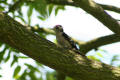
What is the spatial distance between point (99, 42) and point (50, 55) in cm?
264

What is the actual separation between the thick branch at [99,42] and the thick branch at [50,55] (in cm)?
184

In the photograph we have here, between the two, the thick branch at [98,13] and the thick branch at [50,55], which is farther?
the thick branch at [98,13]

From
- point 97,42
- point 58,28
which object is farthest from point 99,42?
point 58,28

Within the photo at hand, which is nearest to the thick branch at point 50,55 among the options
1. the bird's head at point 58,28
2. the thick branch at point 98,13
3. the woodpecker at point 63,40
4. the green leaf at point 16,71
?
the thick branch at point 98,13

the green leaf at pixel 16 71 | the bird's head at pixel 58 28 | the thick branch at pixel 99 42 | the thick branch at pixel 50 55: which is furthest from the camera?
the bird's head at pixel 58 28

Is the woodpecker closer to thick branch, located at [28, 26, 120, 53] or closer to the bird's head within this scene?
the bird's head

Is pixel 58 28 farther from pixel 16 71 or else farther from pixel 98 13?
pixel 98 13

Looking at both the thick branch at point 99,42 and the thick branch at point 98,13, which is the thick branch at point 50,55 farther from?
the thick branch at point 99,42

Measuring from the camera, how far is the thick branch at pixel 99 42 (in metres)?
6.65

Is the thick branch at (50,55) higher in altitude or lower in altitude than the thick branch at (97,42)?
lower

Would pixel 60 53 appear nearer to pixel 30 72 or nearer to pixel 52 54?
pixel 52 54

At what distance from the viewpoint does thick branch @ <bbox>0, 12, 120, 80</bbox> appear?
4434 millimetres

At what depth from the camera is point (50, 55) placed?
4594mm

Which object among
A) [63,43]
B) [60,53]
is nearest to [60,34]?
[63,43]
